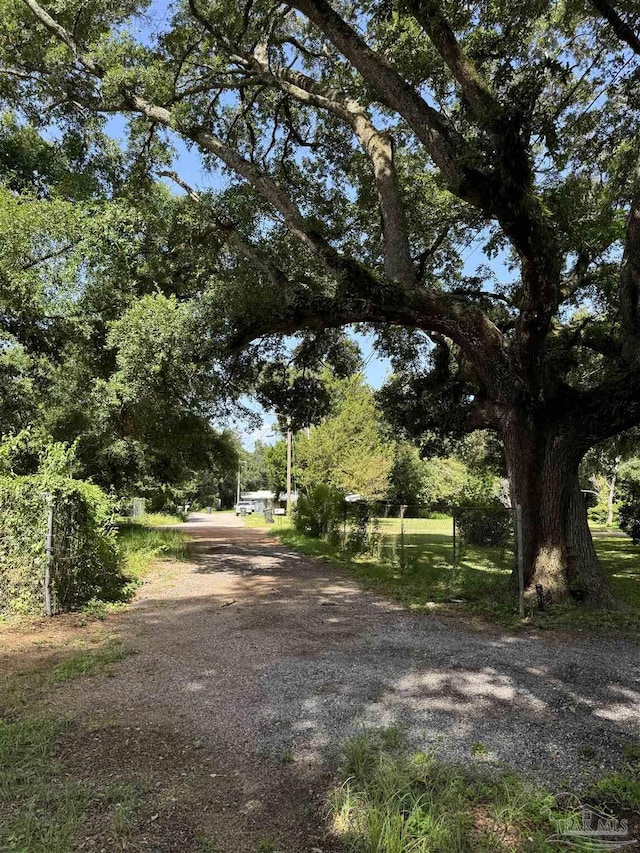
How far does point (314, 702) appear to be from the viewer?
14.9ft

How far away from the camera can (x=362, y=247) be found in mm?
13016

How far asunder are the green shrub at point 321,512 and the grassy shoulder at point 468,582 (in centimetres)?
107

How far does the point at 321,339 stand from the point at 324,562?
19.1ft

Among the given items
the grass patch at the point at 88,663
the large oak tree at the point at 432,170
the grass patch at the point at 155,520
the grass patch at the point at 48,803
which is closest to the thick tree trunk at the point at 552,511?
the large oak tree at the point at 432,170

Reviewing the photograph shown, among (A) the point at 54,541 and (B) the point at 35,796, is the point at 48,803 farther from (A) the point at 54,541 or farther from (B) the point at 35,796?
(A) the point at 54,541

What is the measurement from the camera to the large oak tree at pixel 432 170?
7.24m

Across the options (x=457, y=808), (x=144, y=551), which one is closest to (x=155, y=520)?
(x=144, y=551)

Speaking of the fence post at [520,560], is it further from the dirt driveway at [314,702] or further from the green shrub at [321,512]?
the green shrub at [321,512]

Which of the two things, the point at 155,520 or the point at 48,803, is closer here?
the point at 48,803

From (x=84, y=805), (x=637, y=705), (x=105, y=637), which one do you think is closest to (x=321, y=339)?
(x=105, y=637)

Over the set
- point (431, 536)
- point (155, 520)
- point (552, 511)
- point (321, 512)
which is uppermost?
point (552, 511)

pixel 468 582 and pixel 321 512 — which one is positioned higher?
pixel 321 512

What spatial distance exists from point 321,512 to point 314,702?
614 inches

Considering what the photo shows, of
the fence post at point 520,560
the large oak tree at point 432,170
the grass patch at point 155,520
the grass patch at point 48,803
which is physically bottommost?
the grass patch at point 155,520
